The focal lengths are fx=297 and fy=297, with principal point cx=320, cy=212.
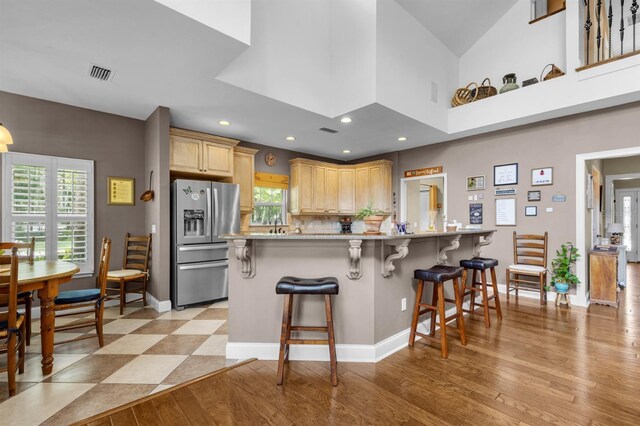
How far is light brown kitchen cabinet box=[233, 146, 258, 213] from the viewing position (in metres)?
5.16

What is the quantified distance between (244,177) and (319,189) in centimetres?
178

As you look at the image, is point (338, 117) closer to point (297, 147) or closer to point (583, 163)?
point (297, 147)

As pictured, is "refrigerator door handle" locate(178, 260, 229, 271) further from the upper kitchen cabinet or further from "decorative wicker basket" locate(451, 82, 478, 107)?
"decorative wicker basket" locate(451, 82, 478, 107)

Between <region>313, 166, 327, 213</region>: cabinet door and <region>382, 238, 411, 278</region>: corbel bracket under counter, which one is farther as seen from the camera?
<region>313, 166, 327, 213</region>: cabinet door

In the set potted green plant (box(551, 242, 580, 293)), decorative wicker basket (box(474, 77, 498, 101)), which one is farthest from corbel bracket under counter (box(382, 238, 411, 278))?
decorative wicker basket (box(474, 77, 498, 101))

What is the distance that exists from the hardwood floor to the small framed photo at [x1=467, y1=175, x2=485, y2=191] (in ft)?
9.13

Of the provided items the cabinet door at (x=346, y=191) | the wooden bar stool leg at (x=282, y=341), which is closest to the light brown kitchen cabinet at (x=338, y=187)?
the cabinet door at (x=346, y=191)

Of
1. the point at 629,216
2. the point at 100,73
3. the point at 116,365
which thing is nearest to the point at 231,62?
the point at 100,73

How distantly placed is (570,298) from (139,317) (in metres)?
5.82

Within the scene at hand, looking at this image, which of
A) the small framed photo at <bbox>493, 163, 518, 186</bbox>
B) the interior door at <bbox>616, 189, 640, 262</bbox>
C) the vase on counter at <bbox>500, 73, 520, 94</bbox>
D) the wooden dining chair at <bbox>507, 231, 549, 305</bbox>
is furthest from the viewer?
the interior door at <bbox>616, 189, 640, 262</bbox>

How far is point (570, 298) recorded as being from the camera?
4207mm

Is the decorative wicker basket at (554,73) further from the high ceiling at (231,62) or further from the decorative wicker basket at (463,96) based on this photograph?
the high ceiling at (231,62)

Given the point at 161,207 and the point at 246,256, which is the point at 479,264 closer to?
the point at 246,256

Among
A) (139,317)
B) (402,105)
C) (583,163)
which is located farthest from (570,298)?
(139,317)
